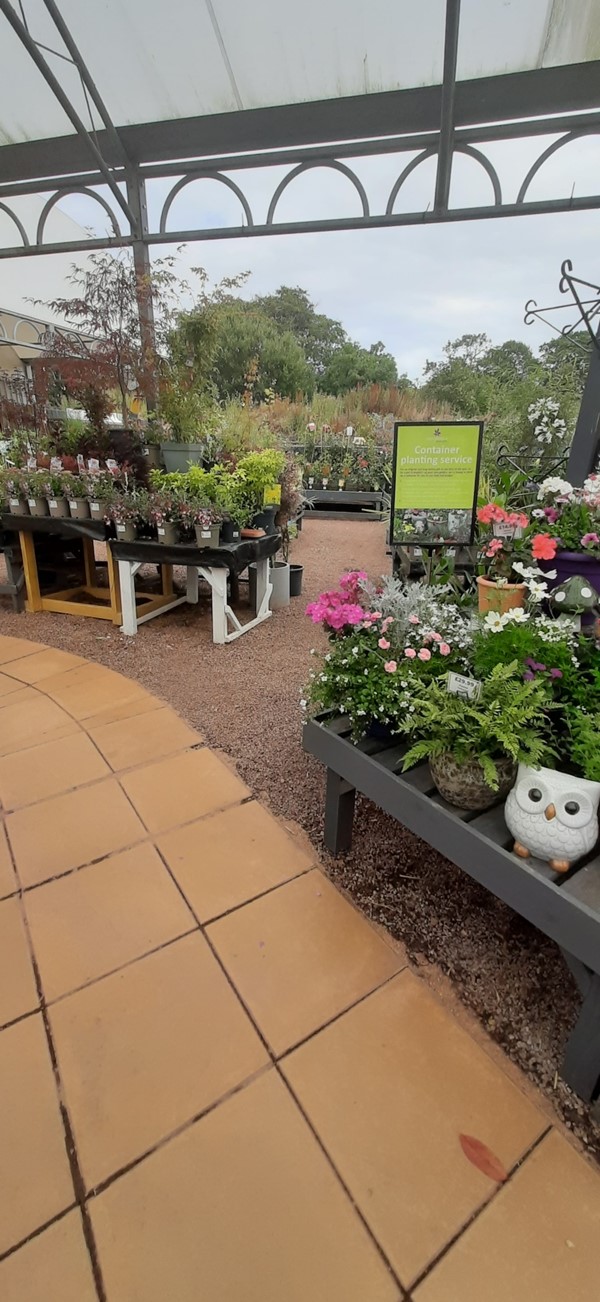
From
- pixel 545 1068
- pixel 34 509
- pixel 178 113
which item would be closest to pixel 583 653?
pixel 545 1068

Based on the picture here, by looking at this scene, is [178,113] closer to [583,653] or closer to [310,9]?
[310,9]

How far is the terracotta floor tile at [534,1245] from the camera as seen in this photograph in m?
0.79

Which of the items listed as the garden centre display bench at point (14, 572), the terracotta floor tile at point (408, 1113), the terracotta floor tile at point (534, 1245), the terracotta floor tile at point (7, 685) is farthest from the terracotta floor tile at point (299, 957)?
the garden centre display bench at point (14, 572)

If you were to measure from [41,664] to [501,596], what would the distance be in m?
2.34

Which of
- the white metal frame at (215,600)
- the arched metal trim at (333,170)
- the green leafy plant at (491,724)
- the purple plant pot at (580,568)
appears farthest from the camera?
the arched metal trim at (333,170)

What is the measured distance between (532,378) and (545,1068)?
25.9 ft

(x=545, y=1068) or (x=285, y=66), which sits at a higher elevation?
(x=285, y=66)

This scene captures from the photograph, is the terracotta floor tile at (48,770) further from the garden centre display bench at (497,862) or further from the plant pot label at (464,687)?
the plant pot label at (464,687)

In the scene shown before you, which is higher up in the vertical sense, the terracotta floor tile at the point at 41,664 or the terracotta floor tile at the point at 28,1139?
the terracotta floor tile at the point at 41,664

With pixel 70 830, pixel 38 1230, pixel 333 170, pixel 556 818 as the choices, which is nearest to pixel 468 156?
pixel 333 170

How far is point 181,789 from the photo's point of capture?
6.12 ft

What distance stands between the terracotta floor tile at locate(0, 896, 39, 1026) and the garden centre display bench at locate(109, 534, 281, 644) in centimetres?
Answer: 194

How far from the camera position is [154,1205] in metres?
0.87

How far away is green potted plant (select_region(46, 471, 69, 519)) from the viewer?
3.32 meters
